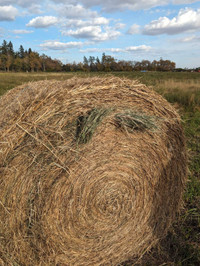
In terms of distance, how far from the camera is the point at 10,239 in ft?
7.47

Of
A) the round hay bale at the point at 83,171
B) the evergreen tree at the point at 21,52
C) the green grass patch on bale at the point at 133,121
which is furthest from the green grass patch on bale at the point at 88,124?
the evergreen tree at the point at 21,52

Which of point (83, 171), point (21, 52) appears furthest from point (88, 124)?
point (21, 52)

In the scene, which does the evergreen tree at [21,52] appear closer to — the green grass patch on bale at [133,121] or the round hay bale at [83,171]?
the round hay bale at [83,171]

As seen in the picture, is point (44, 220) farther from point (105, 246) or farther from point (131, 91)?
→ point (131, 91)

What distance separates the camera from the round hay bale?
7.13 feet

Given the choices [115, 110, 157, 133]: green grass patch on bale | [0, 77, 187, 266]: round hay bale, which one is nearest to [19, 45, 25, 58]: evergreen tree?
[0, 77, 187, 266]: round hay bale

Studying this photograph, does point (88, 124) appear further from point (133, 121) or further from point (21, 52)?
point (21, 52)

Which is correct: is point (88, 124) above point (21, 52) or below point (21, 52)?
below

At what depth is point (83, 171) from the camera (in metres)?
2.30

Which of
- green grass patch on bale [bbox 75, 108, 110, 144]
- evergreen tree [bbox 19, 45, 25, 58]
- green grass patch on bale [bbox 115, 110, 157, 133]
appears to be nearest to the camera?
green grass patch on bale [bbox 75, 108, 110, 144]

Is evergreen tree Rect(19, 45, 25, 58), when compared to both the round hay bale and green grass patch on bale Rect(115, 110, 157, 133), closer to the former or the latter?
the round hay bale

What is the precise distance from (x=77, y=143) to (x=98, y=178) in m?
0.48

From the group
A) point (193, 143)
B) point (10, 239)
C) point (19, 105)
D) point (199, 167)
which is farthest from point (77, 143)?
point (193, 143)

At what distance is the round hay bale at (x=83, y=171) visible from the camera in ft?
7.13
